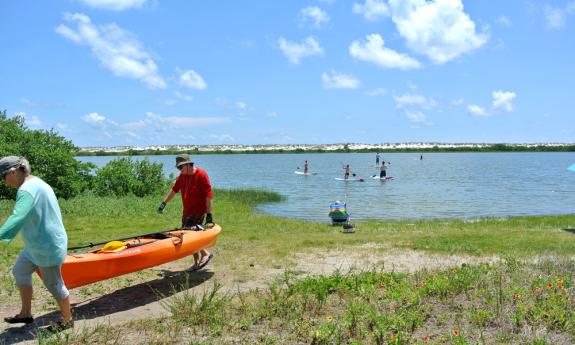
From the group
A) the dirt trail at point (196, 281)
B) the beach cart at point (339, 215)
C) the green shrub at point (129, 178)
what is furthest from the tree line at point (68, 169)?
the dirt trail at point (196, 281)

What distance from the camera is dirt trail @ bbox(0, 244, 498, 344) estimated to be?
20.5 ft

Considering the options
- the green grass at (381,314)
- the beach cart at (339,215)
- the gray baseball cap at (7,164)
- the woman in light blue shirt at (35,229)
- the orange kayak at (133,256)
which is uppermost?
the gray baseball cap at (7,164)

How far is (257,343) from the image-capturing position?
16.6 feet

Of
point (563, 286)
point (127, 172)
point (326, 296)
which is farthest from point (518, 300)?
point (127, 172)

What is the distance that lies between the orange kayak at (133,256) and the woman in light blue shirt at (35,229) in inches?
22.9

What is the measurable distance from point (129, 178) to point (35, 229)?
20.8 meters

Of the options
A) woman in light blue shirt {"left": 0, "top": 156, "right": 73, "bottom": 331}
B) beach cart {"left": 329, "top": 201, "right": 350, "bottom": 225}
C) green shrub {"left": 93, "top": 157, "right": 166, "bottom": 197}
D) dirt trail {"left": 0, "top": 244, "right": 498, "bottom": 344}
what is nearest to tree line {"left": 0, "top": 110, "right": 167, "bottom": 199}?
green shrub {"left": 93, "top": 157, "right": 166, "bottom": 197}

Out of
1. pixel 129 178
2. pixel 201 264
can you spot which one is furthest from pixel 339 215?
pixel 129 178

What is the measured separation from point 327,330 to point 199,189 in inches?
154

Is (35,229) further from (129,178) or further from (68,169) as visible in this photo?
(129,178)

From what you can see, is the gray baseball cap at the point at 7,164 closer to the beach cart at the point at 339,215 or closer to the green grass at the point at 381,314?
the green grass at the point at 381,314

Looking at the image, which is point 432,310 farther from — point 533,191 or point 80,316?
point 533,191

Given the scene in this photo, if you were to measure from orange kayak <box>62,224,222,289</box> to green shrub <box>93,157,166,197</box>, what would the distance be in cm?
1792

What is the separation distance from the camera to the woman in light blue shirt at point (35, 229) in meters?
5.01
